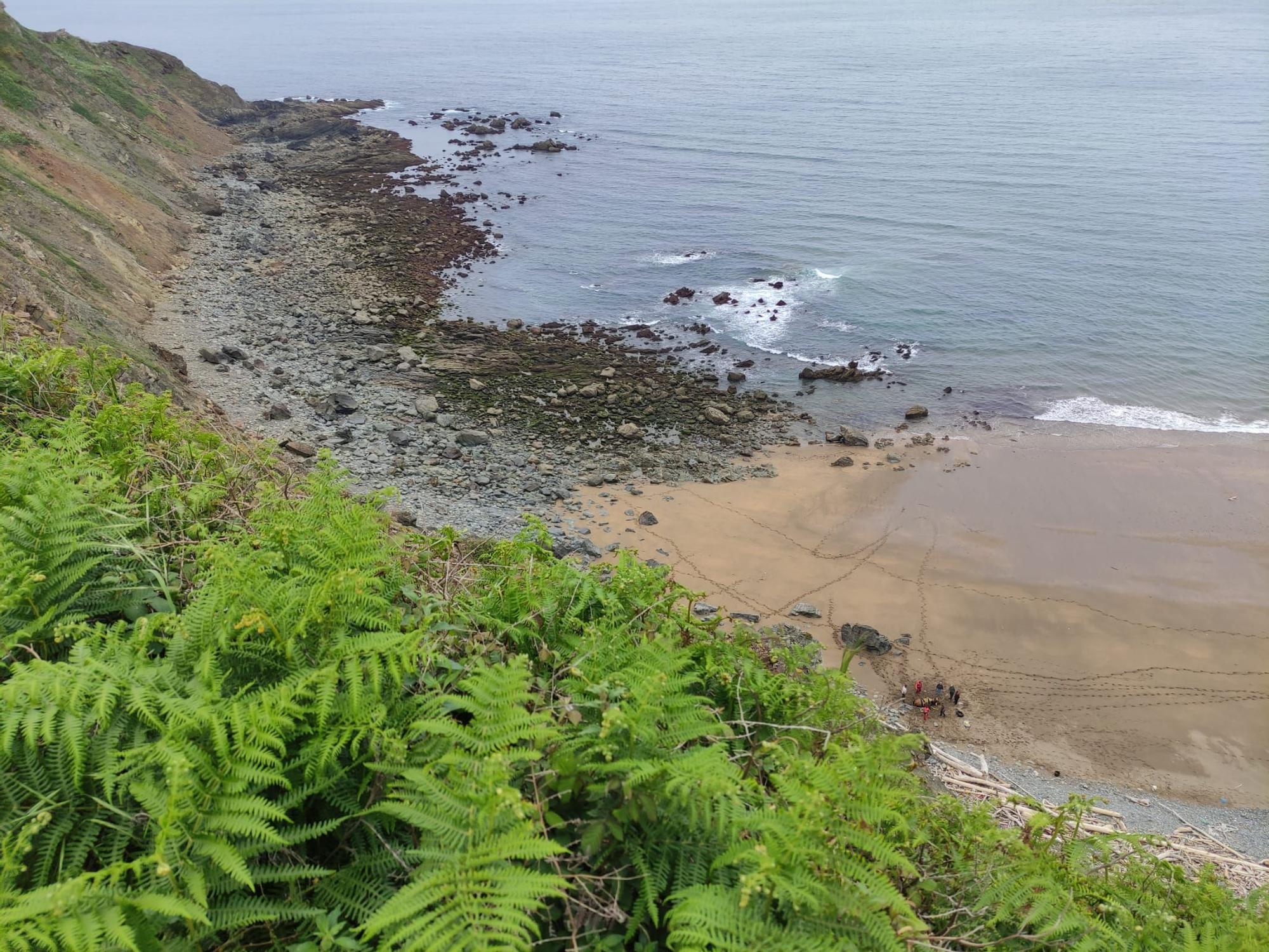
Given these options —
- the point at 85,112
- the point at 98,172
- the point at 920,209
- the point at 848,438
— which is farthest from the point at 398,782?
the point at 920,209

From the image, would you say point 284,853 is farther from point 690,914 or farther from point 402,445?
point 402,445

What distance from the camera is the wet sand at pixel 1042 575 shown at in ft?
50.2

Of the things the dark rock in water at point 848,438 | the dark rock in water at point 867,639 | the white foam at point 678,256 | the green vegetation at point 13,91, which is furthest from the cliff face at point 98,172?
the white foam at point 678,256

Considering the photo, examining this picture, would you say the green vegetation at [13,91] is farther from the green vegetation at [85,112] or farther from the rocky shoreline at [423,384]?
the rocky shoreline at [423,384]

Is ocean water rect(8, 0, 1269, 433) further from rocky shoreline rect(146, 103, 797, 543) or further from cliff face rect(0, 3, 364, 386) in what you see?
cliff face rect(0, 3, 364, 386)

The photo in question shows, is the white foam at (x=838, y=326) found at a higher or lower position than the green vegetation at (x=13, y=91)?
lower

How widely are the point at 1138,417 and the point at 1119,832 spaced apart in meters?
24.0

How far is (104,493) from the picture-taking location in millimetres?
5242

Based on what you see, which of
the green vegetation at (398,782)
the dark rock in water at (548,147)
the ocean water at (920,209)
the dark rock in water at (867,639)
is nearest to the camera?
the green vegetation at (398,782)

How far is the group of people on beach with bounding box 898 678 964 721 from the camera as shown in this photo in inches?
602

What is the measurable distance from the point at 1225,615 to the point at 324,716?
22.3 m

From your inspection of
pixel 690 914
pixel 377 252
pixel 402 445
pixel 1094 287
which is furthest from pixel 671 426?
pixel 1094 287

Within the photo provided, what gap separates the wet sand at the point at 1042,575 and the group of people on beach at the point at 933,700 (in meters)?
0.18

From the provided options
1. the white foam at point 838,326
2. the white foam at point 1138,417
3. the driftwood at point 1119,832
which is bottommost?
the driftwood at point 1119,832
